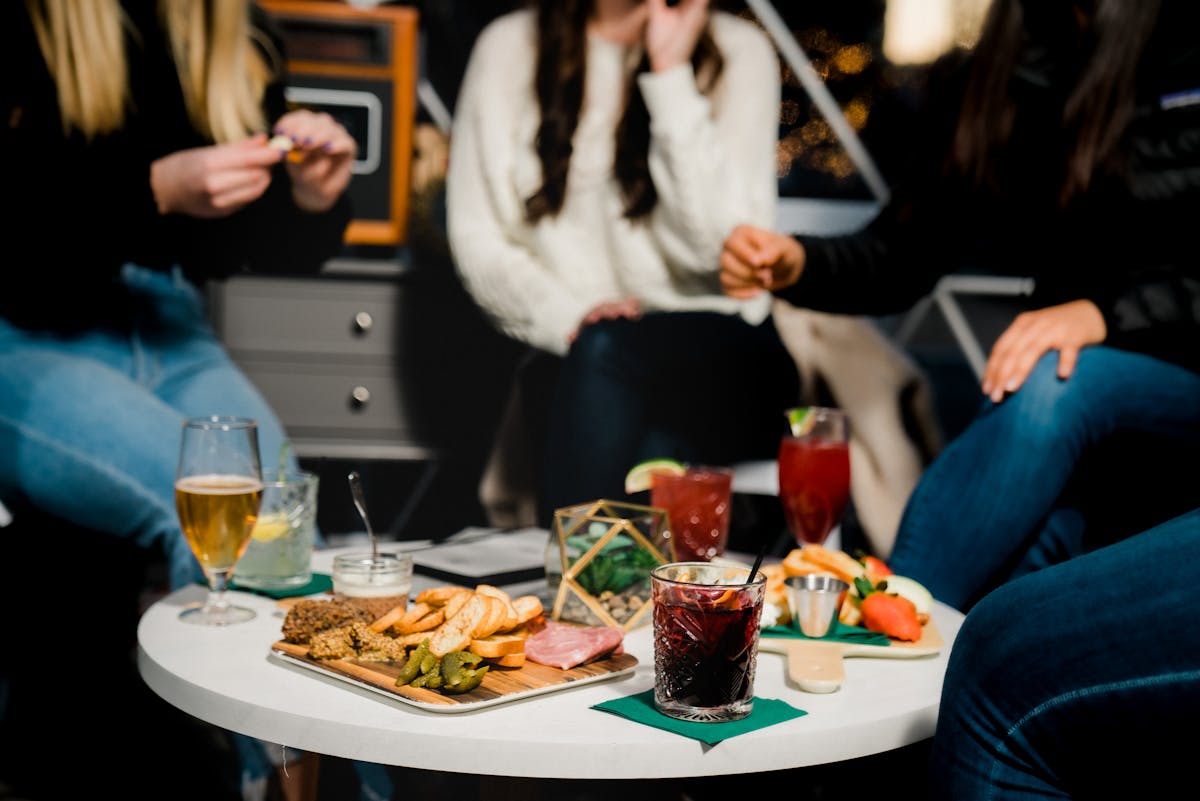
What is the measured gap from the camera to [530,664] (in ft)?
3.04

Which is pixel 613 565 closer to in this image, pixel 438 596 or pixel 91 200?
pixel 438 596

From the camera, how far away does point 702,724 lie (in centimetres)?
81

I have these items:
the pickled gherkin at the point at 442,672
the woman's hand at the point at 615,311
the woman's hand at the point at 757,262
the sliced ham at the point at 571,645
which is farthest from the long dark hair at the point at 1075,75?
the pickled gherkin at the point at 442,672

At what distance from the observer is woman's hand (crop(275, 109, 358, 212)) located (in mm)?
2217

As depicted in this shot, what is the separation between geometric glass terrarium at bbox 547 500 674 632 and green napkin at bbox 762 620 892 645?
0.12 metres

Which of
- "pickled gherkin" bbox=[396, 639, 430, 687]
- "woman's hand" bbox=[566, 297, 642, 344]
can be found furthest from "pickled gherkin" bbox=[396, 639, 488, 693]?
"woman's hand" bbox=[566, 297, 642, 344]

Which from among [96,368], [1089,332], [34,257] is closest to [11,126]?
[34,257]

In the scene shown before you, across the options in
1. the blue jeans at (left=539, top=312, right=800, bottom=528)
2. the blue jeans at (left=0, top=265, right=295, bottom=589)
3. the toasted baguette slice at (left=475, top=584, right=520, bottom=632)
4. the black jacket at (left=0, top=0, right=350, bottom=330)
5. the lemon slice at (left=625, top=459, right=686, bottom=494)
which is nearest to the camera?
the toasted baguette slice at (left=475, top=584, right=520, bottom=632)

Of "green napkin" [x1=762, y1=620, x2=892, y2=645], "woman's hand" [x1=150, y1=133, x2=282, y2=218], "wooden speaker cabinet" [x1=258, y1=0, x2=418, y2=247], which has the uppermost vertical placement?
"wooden speaker cabinet" [x1=258, y1=0, x2=418, y2=247]

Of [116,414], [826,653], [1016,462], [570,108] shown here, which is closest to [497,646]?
[826,653]

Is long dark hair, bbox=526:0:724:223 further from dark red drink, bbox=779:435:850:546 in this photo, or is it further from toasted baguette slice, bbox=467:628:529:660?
toasted baguette slice, bbox=467:628:529:660

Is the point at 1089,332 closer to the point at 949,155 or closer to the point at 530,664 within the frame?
the point at 949,155

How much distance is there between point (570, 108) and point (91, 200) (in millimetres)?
871

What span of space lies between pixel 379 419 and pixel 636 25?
880 millimetres
